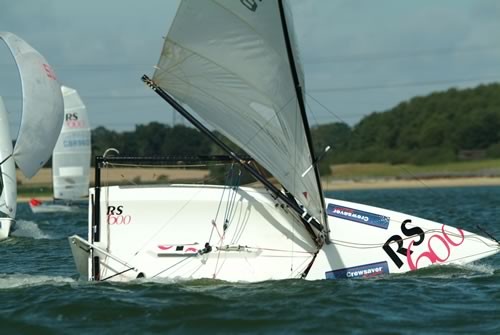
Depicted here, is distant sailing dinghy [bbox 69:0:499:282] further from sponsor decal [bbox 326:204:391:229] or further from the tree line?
the tree line

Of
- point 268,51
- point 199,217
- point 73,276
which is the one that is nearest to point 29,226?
point 73,276

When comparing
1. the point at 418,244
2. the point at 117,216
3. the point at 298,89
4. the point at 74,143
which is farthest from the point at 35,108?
the point at 74,143

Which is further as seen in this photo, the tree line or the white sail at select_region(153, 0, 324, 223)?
the tree line

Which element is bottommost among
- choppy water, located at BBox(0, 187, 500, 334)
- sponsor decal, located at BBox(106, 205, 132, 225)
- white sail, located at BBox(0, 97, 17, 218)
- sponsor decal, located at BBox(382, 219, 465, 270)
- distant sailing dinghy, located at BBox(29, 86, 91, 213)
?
choppy water, located at BBox(0, 187, 500, 334)

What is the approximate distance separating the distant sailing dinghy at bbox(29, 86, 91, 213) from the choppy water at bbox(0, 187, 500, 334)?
94.1 feet

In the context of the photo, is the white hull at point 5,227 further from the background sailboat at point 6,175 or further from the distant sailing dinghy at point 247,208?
the distant sailing dinghy at point 247,208

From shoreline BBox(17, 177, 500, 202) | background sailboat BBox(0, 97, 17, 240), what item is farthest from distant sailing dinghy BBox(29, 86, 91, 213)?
shoreline BBox(17, 177, 500, 202)

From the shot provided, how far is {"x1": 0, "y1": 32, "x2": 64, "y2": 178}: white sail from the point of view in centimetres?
2375

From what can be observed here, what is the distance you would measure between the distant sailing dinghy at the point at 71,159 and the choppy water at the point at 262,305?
2868 centimetres

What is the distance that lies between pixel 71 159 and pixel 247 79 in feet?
103

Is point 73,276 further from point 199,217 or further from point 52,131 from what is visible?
point 52,131

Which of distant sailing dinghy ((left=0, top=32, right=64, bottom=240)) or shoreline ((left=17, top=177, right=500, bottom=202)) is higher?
shoreline ((left=17, top=177, right=500, bottom=202))

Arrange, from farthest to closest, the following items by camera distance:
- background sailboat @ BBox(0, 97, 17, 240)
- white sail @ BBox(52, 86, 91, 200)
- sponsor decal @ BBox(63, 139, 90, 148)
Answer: sponsor decal @ BBox(63, 139, 90, 148) < white sail @ BBox(52, 86, 91, 200) < background sailboat @ BBox(0, 97, 17, 240)

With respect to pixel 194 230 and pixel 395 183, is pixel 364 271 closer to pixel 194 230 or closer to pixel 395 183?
pixel 194 230
